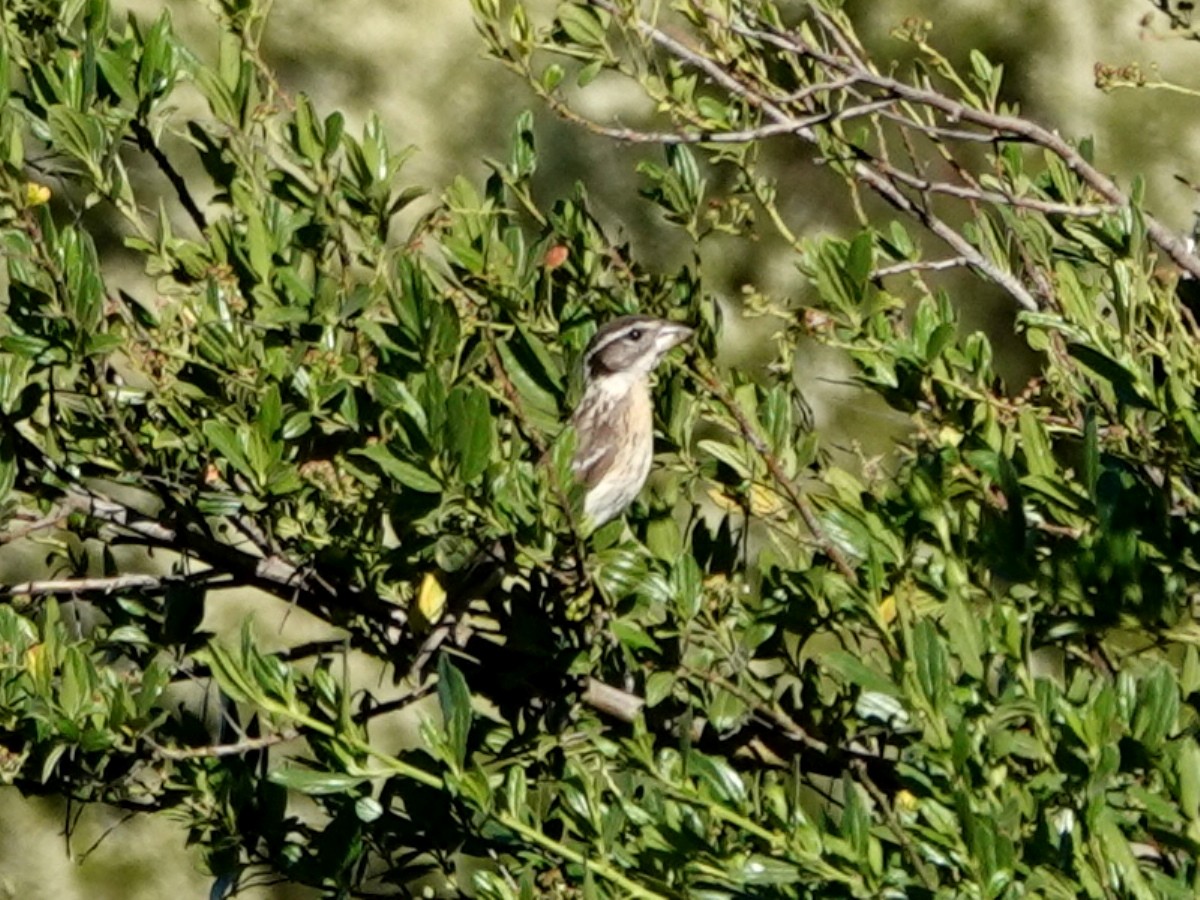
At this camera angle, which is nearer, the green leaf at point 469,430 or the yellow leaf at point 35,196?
the green leaf at point 469,430

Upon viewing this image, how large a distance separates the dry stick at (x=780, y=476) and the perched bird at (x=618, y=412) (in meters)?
0.17

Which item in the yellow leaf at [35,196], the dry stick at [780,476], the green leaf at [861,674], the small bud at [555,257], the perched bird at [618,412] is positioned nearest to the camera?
the green leaf at [861,674]

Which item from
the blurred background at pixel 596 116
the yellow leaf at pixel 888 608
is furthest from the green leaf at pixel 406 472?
the blurred background at pixel 596 116

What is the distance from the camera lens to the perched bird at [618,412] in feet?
10.9

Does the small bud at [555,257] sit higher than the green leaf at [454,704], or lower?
higher

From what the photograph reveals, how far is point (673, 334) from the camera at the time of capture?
124 inches

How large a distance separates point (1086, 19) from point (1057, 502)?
284 cm

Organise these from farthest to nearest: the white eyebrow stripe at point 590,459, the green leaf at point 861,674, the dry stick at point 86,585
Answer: the white eyebrow stripe at point 590,459
the dry stick at point 86,585
the green leaf at point 861,674

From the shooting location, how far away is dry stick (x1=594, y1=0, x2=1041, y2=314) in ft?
9.23

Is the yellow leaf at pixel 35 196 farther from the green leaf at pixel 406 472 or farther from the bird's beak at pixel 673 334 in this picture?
the bird's beak at pixel 673 334

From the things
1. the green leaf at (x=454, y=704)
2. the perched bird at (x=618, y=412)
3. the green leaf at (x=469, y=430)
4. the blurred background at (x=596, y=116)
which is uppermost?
the blurred background at (x=596, y=116)

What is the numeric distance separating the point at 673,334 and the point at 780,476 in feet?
1.76

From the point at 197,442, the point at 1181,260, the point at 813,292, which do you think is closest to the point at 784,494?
the point at 1181,260

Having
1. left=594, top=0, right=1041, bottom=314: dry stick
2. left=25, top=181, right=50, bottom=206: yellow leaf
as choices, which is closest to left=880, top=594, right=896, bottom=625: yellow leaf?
left=594, top=0, right=1041, bottom=314: dry stick
